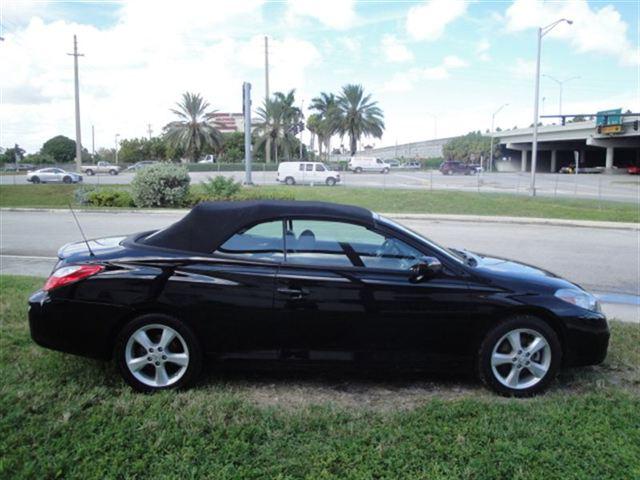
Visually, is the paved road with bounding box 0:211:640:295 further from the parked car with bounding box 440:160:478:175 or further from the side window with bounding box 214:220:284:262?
the parked car with bounding box 440:160:478:175

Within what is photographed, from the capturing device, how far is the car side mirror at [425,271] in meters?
3.97

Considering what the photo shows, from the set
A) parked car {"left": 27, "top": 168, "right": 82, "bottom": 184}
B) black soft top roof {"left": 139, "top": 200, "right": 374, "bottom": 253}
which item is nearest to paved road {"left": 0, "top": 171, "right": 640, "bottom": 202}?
parked car {"left": 27, "top": 168, "right": 82, "bottom": 184}

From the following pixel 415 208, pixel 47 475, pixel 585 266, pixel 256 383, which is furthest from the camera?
pixel 415 208

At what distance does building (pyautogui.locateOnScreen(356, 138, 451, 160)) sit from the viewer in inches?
4377

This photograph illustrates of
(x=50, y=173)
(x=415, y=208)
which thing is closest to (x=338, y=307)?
(x=415, y=208)

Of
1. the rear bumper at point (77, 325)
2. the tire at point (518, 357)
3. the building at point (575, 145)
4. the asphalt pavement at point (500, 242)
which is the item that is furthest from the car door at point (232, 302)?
the building at point (575, 145)

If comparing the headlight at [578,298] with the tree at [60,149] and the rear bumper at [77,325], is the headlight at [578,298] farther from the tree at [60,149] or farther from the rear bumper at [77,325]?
the tree at [60,149]

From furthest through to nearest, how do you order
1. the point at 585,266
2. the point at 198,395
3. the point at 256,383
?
the point at 585,266, the point at 256,383, the point at 198,395

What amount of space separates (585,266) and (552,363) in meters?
6.60

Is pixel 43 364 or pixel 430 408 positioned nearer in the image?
pixel 430 408

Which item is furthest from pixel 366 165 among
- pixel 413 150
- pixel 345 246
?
pixel 413 150

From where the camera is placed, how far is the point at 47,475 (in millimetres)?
2920

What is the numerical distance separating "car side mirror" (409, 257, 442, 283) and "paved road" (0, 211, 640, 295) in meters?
5.14

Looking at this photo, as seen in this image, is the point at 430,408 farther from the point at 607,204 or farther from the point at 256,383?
the point at 607,204
